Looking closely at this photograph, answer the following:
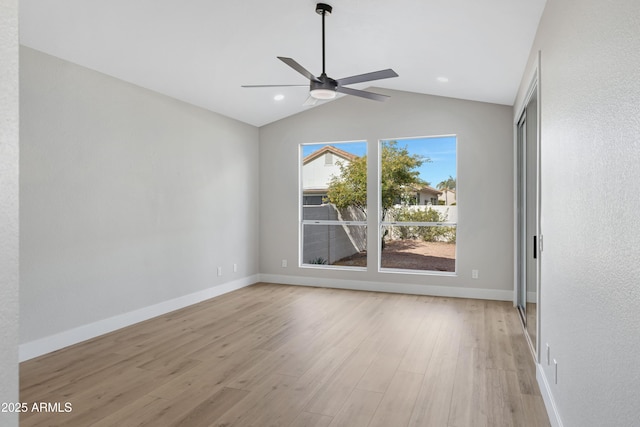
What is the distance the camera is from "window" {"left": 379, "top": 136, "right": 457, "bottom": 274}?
583cm

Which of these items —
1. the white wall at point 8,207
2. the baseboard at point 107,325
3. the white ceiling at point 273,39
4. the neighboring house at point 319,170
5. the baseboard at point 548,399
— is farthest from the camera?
the neighboring house at point 319,170

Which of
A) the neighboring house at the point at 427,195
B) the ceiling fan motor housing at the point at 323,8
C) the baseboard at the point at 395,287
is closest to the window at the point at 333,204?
the baseboard at the point at 395,287

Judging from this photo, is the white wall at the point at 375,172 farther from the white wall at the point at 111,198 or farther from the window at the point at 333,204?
the white wall at the point at 111,198

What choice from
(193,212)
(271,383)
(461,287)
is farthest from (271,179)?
(271,383)

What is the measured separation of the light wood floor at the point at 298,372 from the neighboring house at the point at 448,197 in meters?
1.63

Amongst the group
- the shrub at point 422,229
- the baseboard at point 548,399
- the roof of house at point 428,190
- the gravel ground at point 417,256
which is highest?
the roof of house at point 428,190

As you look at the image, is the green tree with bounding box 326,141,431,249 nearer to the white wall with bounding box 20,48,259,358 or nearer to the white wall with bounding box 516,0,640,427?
the white wall with bounding box 20,48,259,358

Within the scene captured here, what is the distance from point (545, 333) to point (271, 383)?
1897 millimetres

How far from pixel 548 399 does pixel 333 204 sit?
14.5ft

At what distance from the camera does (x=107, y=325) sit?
412 cm

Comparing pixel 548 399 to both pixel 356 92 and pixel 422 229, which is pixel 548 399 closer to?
pixel 356 92

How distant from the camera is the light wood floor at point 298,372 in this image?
→ 248 centimetres

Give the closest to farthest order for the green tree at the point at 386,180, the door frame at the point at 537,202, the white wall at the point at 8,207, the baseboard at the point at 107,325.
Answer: the white wall at the point at 8,207 → the door frame at the point at 537,202 → the baseboard at the point at 107,325 → the green tree at the point at 386,180

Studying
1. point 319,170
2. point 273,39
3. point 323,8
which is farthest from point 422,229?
point 323,8
